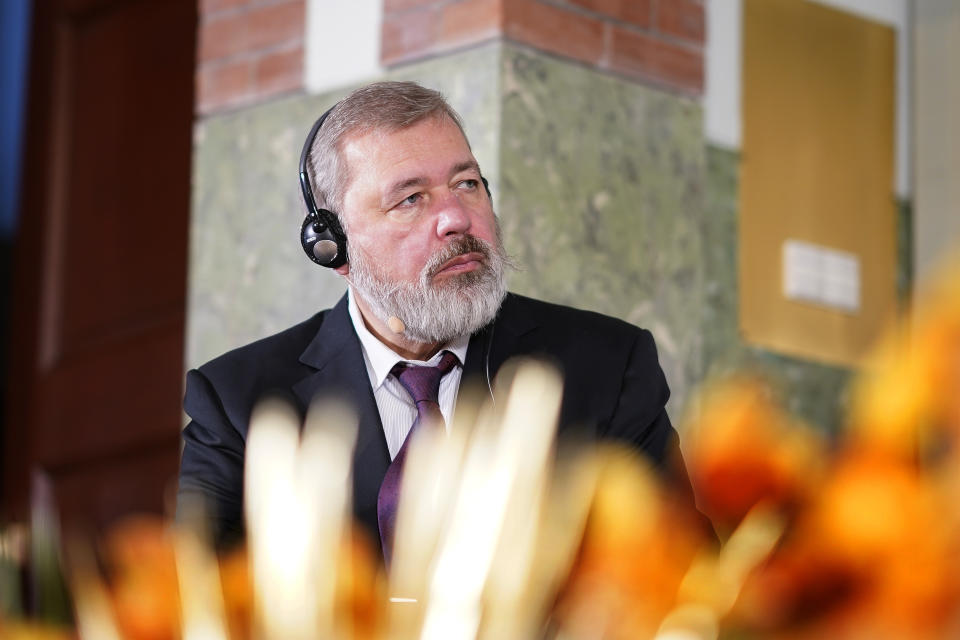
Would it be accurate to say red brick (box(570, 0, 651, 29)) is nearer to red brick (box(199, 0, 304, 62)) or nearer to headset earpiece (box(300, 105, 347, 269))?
red brick (box(199, 0, 304, 62))

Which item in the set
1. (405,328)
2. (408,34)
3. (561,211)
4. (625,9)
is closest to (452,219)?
(405,328)

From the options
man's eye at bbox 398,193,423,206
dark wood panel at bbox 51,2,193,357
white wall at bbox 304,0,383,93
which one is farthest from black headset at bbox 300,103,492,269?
dark wood panel at bbox 51,2,193,357

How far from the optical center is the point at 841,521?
0.21 meters

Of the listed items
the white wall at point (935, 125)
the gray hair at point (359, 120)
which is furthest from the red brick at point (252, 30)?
the white wall at point (935, 125)

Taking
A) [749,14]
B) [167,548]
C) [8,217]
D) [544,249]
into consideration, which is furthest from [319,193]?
[8,217]

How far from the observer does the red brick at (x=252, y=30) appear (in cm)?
278

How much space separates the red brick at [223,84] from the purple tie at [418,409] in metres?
1.22

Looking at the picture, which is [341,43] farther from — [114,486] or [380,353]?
[114,486]

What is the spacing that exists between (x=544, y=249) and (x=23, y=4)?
247 centimetres

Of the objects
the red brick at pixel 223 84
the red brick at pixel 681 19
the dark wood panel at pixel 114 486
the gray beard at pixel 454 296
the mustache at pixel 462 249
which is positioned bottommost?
the dark wood panel at pixel 114 486

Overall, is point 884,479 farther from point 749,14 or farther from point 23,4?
point 23,4

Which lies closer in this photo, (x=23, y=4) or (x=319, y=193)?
(x=319, y=193)

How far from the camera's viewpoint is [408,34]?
261 centimetres

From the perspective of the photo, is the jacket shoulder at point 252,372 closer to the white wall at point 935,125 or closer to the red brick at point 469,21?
the red brick at point 469,21
